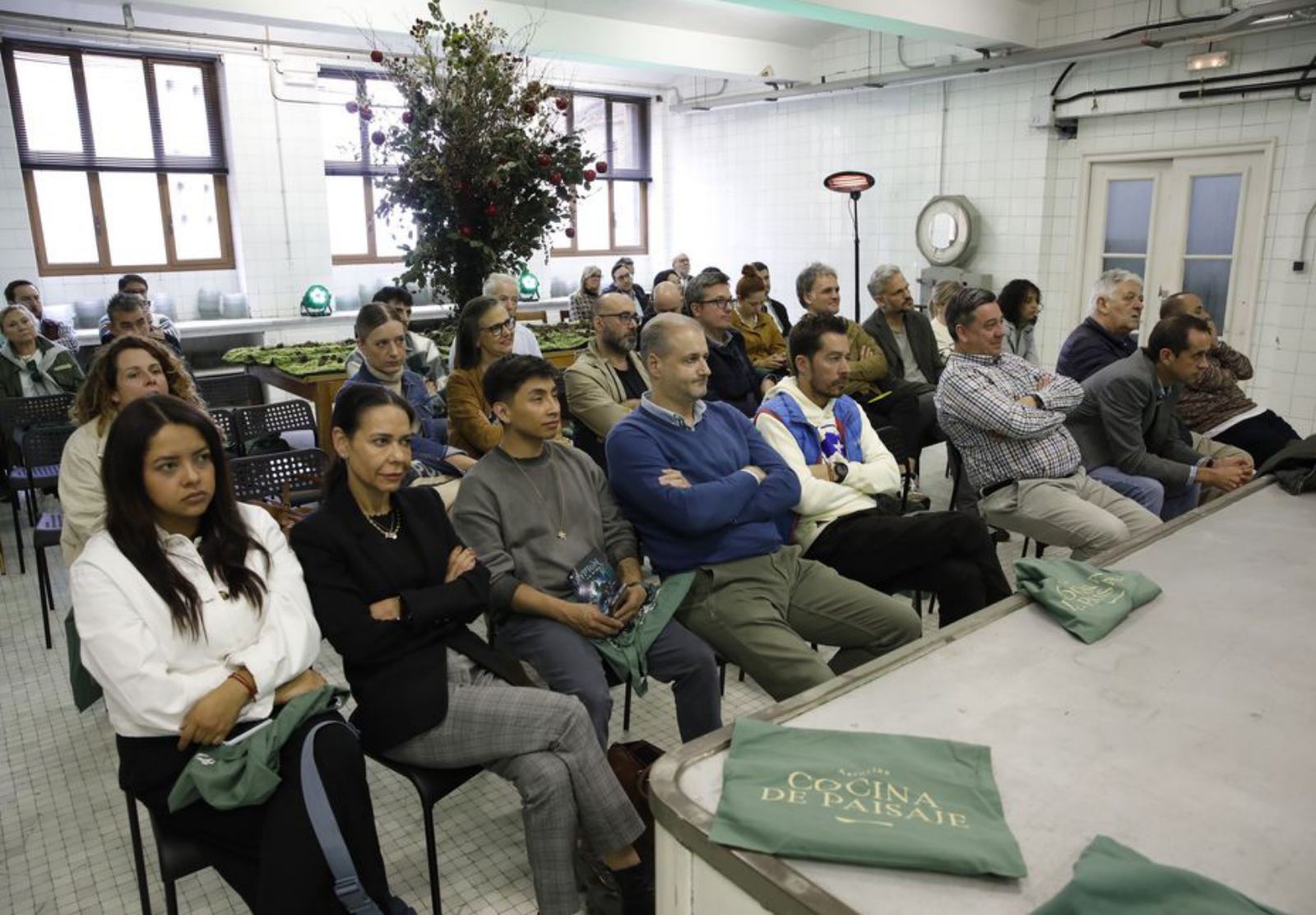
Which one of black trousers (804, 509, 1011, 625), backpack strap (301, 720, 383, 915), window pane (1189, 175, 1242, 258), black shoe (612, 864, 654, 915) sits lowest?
black shoe (612, 864, 654, 915)

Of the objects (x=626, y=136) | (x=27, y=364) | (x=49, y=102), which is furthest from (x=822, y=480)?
(x=626, y=136)

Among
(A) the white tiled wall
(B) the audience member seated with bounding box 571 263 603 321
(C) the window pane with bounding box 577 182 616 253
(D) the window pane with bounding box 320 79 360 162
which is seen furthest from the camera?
(C) the window pane with bounding box 577 182 616 253

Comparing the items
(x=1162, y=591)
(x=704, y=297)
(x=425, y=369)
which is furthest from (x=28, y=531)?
(x=1162, y=591)

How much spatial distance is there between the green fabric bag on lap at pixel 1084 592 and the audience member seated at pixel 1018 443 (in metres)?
1.08

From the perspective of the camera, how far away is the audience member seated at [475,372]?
3.35 m

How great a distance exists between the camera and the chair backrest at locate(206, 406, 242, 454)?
3.67 m

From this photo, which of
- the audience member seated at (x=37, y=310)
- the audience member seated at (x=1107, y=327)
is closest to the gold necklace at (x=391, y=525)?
the audience member seated at (x=1107, y=327)

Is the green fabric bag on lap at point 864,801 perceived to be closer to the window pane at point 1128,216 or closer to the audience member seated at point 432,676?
the audience member seated at point 432,676

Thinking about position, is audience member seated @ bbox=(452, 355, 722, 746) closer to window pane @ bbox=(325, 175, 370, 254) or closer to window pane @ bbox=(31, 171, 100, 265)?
window pane @ bbox=(31, 171, 100, 265)

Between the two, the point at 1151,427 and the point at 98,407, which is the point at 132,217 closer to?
the point at 98,407

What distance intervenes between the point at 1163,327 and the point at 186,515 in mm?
3147

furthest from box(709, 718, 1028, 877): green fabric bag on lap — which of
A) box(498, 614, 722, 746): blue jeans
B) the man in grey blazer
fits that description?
the man in grey blazer

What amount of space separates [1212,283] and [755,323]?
12.2 ft

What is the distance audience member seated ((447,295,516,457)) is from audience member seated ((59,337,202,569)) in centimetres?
92
